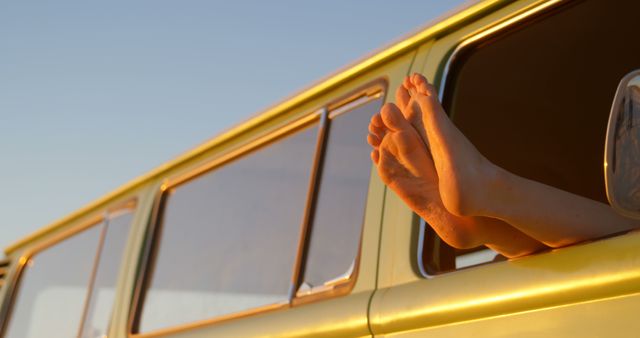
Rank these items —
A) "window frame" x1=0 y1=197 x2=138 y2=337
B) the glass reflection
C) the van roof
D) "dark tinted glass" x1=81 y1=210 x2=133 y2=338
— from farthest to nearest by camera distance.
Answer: "window frame" x1=0 y1=197 x2=138 y2=337 < "dark tinted glass" x1=81 y1=210 x2=133 y2=338 < the van roof < the glass reflection

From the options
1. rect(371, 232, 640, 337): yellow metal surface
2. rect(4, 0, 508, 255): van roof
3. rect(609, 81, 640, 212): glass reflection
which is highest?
rect(4, 0, 508, 255): van roof

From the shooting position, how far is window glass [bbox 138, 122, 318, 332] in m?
3.16

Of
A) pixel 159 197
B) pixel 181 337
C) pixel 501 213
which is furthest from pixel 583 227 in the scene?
pixel 159 197

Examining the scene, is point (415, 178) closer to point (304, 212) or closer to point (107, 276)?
point (304, 212)

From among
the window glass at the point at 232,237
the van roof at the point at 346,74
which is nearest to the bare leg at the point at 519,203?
the van roof at the point at 346,74

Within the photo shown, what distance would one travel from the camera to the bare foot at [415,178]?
2.08 meters

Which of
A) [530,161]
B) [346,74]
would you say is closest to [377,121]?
[346,74]

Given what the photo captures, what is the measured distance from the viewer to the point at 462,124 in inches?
104

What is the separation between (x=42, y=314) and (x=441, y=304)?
3.63 m

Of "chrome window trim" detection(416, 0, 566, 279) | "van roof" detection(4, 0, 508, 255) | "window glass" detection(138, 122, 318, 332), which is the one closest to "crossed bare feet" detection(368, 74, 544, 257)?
"chrome window trim" detection(416, 0, 566, 279)

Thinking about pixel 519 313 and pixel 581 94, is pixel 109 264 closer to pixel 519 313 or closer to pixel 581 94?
pixel 581 94

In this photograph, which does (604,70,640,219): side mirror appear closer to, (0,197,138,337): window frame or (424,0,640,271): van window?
(424,0,640,271): van window

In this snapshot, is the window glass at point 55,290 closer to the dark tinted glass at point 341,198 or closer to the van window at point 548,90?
the dark tinted glass at point 341,198

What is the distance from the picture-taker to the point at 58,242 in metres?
5.15
